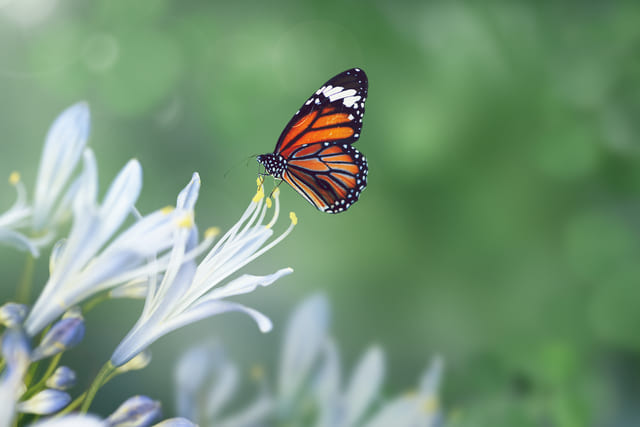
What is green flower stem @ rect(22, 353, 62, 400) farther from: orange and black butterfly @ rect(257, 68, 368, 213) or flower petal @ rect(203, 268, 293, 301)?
orange and black butterfly @ rect(257, 68, 368, 213)

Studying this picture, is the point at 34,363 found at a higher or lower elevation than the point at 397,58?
lower

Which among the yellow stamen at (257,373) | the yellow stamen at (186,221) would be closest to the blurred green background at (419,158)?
the yellow stamen at (257,373)

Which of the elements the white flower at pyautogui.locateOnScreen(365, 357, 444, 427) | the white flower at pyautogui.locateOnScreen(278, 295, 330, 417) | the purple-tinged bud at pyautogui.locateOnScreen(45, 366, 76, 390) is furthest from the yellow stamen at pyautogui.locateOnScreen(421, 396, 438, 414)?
the purple-tinged bud at pyautogui.locateOnScreen(45, 366, 76, 390)

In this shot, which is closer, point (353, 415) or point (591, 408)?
point (353, 415)

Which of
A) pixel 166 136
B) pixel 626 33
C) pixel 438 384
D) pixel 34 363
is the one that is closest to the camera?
pixel 34 363

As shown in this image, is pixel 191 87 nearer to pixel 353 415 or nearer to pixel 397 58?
pixel 397 58

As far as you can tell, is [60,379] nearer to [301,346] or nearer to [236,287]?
[236,287]

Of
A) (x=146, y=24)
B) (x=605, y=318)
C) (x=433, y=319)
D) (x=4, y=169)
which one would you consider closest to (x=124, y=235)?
(x=4, y=169)

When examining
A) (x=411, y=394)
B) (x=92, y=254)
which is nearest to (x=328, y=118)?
(x=92, y=254)

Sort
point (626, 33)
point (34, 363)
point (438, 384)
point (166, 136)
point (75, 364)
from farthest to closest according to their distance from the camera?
point (626, 33) → point (438, 384) → point (166, 136) → point (75, 364) → point (34, 363)
